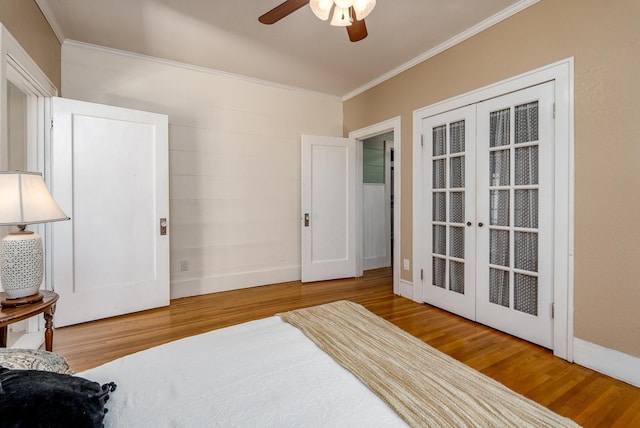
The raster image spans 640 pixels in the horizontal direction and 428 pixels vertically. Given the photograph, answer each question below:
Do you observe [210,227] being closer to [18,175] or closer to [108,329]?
[108,329]

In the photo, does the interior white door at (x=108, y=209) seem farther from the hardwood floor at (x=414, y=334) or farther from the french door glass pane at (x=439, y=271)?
the french door glass pane at (x=439, y=271)

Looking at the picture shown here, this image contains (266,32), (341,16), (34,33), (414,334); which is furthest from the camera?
(266,32)

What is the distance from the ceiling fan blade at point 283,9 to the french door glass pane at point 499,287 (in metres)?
2.51

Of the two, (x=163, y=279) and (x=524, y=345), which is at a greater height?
(x=163, y=279)

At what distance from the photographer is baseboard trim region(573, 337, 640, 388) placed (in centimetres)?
180

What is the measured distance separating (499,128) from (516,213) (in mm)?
729

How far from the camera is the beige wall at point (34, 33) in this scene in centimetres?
187

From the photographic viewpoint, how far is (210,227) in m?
3.58

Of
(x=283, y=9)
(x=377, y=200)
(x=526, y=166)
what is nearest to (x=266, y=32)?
(x=283, y=9)

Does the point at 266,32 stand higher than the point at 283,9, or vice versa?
the point at 266,32

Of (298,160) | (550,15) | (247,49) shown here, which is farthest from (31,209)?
(550,15)

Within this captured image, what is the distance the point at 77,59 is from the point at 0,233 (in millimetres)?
2008

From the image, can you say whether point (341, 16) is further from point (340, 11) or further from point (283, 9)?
point (283, 9)

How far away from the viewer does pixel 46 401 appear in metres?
0.64
